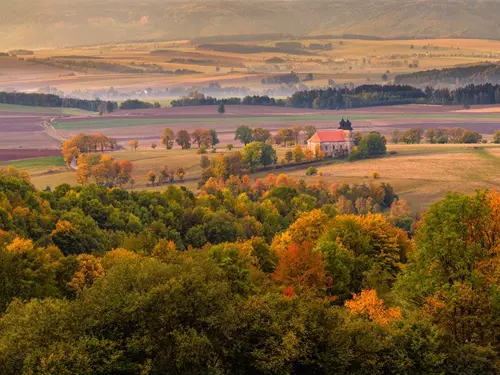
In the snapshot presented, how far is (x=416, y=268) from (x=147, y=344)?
65.8 ft

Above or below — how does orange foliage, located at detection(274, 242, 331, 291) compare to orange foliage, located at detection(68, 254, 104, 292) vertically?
below

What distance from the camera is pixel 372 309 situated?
7200 centimetres

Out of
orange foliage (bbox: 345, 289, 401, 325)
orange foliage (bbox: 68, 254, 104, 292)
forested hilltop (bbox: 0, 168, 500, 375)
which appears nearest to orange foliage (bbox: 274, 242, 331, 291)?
forested hilltop (bbox: 0, 168, 500, 375)

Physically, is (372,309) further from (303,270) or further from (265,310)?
(265,310)

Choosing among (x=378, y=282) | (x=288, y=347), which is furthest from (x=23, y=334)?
(x=378, y=282)

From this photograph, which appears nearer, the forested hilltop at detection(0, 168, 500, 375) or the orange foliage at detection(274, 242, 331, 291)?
the forested hilltop at detection(0, 168, 500, 375)

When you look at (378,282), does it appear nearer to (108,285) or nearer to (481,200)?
(481,200)

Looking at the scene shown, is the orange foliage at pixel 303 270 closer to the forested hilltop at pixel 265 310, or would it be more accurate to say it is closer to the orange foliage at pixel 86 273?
the forested hilltop at pixel 265 310

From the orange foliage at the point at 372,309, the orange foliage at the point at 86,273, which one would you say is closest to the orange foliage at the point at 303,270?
the orange foliage at the point at 372,309

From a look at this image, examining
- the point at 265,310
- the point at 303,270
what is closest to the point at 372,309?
the point at 303,270

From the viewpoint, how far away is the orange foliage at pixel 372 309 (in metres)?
70.2

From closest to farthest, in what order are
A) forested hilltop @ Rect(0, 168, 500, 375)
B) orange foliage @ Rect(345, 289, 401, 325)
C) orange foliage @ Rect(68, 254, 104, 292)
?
1. forested hilltop @ Rect(0, 168, 500, 375)
2. orange foliage @ Rect(345, 289, 401, 325)
3. orange foliage @ Rect(68, 254, 104, 292)

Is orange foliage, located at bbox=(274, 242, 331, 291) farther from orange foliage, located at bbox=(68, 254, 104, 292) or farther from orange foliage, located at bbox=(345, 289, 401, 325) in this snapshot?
orange foliage, located at bbox=(68, 254, 104, 292)

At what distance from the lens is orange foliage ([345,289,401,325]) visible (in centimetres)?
7020
